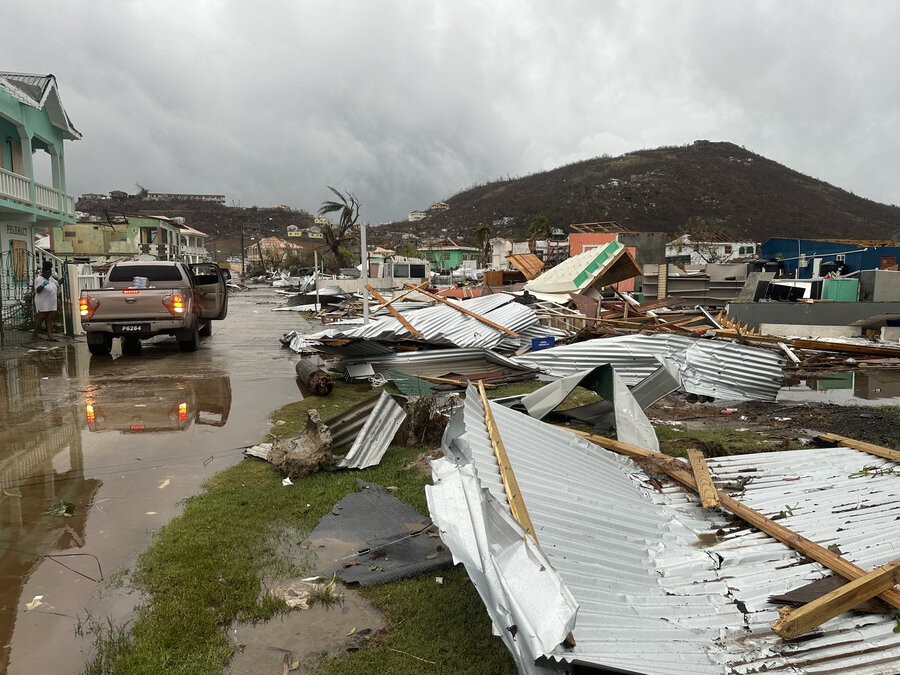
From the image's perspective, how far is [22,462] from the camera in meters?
5.84

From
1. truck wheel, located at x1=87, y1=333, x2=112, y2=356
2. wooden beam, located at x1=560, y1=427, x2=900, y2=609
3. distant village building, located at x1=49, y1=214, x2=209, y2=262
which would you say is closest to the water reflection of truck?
truck wheel, located at x1=87, y1=333, x2=112, y2=356

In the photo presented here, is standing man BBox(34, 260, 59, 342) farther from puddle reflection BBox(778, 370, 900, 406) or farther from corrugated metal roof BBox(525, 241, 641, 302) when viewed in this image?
puddle reflection BBox(778, 370, 900, 406)

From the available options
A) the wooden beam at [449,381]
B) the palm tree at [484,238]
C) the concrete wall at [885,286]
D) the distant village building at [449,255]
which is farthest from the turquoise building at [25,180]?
the distant village building at [449,255]

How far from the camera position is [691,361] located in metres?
9.64

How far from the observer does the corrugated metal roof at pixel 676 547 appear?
2.41 metres

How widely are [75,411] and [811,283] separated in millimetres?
21250

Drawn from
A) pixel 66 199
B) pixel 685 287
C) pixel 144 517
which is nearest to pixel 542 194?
pixel 685 287

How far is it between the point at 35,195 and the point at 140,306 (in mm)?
9990

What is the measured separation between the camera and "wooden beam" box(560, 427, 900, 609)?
2.89m

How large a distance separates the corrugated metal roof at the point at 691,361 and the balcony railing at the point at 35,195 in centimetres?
1563

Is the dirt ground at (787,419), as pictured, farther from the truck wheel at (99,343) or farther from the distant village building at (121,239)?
the distant village building at (121,239)

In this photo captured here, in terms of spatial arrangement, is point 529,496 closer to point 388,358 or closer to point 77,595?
point 77,595

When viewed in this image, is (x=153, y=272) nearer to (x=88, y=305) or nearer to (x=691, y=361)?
(x=88, y=305)

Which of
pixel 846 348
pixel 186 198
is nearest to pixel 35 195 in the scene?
pixel 846 348
